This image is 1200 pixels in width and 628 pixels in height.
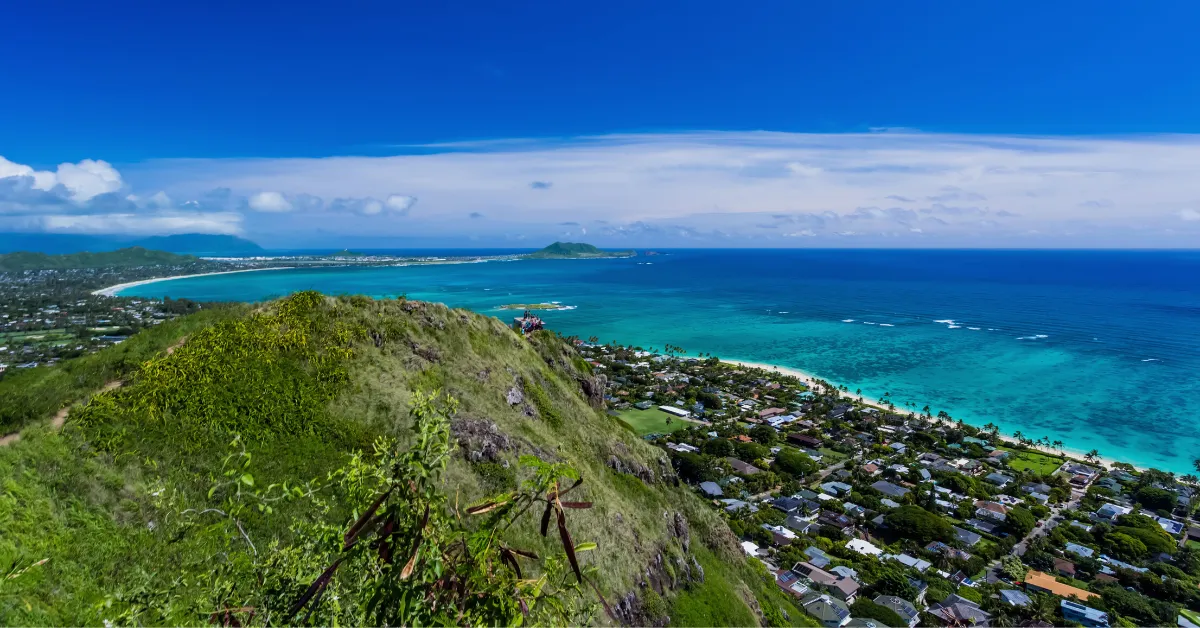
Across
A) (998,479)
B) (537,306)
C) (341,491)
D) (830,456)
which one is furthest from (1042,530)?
(537,306)

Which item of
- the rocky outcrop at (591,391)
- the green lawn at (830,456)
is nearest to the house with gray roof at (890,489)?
the green lawn at (830,456)

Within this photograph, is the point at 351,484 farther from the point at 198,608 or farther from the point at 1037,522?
the point at 1037,522

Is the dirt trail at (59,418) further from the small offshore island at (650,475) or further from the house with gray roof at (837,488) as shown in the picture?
the house with gray roof at (837,488)

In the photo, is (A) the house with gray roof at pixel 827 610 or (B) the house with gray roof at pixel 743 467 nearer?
(A) the house with gray roof at pixel 827 610

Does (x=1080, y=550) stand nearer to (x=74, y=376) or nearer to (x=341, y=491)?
(x=341, y=491)

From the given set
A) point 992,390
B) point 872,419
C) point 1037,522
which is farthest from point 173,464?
point 992,390

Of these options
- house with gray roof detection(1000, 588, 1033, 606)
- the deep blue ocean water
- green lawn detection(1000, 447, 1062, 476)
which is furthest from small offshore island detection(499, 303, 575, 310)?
house with gray roof detection(1000, 588, 1033, 606)
